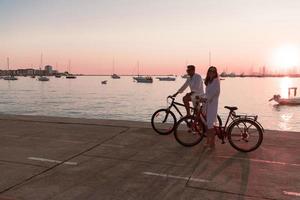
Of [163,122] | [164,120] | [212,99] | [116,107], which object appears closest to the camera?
[212,99]

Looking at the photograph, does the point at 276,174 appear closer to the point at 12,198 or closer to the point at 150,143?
the point at 150,143

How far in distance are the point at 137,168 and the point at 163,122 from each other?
422cm

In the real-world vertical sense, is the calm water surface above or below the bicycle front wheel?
below

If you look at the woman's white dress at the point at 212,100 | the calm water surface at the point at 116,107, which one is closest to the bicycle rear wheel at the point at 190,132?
the woman's white dress at the point at 212,100

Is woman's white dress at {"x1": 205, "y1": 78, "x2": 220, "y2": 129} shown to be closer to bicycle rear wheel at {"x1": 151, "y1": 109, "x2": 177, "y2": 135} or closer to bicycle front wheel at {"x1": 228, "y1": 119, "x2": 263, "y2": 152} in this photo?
bicycle front wheel at {"x1": 228, "y1": 119, "x2": 263, "y2": 152}

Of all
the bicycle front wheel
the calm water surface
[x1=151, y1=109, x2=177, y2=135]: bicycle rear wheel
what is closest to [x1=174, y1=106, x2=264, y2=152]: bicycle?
the bicycle front wheel

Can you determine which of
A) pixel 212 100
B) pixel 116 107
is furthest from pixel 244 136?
pixel 116 107

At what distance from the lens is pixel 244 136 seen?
8.60 m

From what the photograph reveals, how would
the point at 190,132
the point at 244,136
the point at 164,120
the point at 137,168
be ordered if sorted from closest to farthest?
the point at 137,168
the point at 244,136
the point at 190,132
the point at 164,120

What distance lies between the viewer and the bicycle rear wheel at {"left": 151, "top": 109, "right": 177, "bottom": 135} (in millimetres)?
10430

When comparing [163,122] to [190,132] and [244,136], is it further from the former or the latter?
[244,136]

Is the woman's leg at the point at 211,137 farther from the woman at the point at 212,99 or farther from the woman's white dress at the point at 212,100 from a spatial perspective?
the woman's white dress at the point at 212,100

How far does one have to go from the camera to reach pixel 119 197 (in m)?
5.35

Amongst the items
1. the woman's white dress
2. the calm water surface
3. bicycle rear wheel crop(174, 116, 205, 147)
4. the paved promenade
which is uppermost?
the woman's white dress
